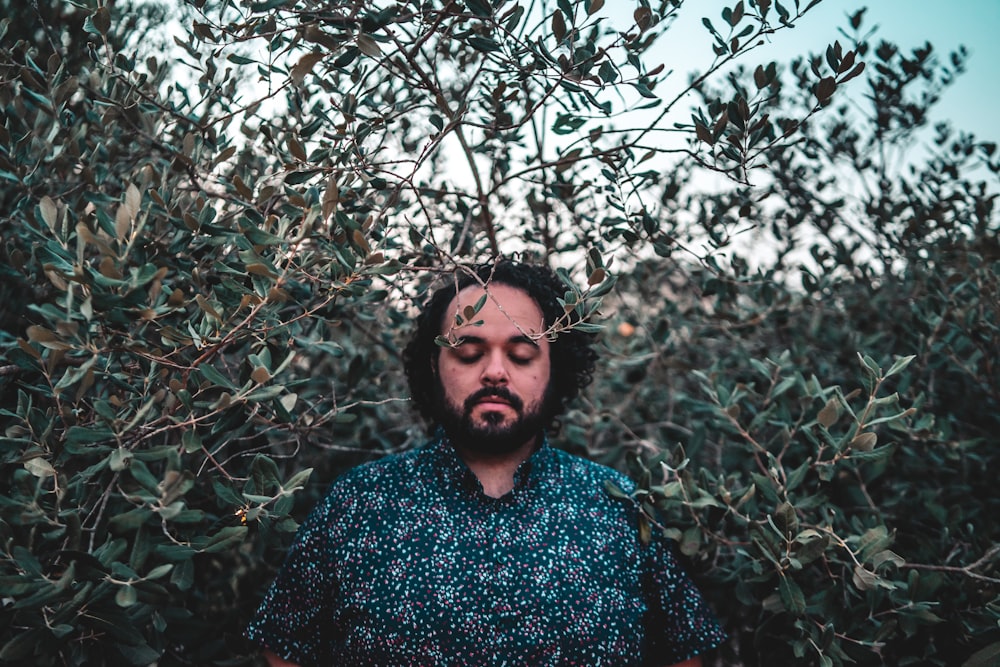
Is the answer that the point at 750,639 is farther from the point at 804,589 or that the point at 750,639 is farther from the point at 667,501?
the point at 667,501

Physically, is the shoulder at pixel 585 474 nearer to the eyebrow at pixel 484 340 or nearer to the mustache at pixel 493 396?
the mustache at pixel 493 396

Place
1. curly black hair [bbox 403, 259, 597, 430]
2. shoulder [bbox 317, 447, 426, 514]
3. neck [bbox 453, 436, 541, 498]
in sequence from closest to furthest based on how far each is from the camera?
1. shoulder [bbox 317, 447, 426, 514]
2. neck [bbox 453, 436, 541, 498]
3. curly black hair [bbox 403, 259, 597, 430]

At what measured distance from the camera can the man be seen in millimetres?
1727

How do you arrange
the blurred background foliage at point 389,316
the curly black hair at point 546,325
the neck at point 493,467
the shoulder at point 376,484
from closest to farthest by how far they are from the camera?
the blurred background foliage at point 389,316
the shoulder at point 376,484
the neck at point 493,467
the curly black hair at point 546,325

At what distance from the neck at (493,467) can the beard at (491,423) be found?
2cm

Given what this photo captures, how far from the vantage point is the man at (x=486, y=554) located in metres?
1.73

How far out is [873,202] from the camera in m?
2.79

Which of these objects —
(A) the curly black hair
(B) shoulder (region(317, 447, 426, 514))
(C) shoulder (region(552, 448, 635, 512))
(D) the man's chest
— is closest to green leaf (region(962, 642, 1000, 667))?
(D) the man's chest

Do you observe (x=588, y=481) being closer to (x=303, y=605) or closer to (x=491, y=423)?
(x=491, y=423)

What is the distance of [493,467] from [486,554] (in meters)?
0.30

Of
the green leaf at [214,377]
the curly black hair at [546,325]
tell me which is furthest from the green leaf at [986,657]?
the green leaf at [214,377]

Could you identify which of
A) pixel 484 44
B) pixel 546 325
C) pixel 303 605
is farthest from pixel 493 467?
pixel 484 44

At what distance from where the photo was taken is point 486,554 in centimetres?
182

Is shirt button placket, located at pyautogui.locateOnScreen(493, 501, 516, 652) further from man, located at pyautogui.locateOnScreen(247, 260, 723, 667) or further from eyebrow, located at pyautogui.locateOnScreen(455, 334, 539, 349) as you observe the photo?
eyebrow, located at pyautogui.locateOnScreen(455, 334, 539, 349)
